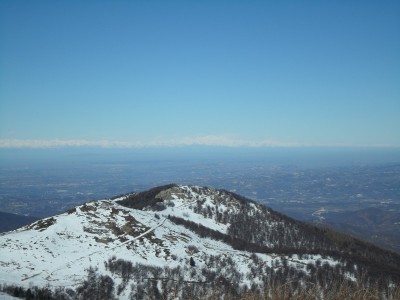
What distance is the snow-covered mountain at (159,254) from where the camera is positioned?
Result: 50.9 m

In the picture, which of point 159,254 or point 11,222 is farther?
point 11,222

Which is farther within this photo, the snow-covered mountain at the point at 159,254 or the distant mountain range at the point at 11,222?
the distant mountain range at the point at 11,222

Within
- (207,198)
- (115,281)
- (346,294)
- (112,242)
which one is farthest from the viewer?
(207,198)

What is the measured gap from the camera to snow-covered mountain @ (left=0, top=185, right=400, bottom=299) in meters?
50.9

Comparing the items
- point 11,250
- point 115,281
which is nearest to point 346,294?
point 115,281

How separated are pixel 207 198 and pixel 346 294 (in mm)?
112952

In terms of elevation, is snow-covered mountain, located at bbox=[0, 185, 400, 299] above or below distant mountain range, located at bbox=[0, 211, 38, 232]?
above

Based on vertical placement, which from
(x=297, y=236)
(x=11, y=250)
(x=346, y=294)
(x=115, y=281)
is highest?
(x=346, y=294)

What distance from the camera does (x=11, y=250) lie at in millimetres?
54844

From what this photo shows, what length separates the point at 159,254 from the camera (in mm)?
67875

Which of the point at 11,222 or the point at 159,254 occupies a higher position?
the point at 159,254

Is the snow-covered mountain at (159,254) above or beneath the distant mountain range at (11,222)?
above

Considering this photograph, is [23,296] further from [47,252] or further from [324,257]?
[324,257]

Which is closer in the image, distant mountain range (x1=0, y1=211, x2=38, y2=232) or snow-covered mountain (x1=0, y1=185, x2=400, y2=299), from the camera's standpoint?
snow-covered mountain (x1=0, y1=185, x2=400, y2=299)
